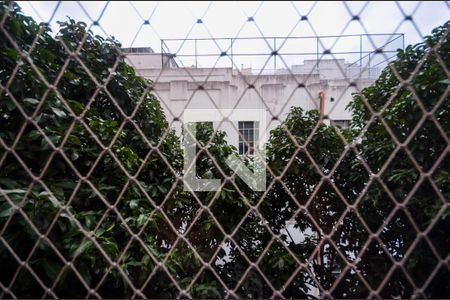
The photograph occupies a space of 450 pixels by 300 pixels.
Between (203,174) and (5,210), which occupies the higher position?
(203,174)

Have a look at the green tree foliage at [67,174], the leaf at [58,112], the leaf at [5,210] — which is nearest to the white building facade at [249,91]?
the green tree foliage at [67,174]

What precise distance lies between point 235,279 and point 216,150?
1.90 feet

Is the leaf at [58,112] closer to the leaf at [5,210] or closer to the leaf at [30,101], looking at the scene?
the leaf at [30,101]

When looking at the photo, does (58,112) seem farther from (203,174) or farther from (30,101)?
(203,174)

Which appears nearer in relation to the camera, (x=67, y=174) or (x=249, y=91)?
(x=67, y=174)

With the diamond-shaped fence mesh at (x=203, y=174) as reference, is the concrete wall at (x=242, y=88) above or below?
above

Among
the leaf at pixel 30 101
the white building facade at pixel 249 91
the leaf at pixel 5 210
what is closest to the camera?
the leaf at pixel 5 210

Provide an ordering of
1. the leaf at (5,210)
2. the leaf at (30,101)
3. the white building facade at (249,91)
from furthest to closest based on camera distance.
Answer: the white building facade at (249,91) < the leaf at (30,101) < the leaf at (5,210)

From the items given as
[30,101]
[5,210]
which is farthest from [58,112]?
[5,210]

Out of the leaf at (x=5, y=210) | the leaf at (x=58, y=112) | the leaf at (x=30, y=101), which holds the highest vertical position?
the leaf at (x=58, y=112)

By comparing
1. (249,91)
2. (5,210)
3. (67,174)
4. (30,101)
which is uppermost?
(249,91)

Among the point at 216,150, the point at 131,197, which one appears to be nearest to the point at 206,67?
the point at 216,150

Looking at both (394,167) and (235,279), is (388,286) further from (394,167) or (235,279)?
(235,279)

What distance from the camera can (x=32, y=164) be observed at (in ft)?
3.59
